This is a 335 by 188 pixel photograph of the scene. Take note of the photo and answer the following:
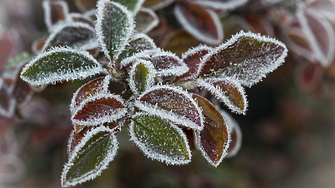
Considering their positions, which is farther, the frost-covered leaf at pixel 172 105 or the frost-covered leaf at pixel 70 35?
the frost-covered leaf at pixel 70 35

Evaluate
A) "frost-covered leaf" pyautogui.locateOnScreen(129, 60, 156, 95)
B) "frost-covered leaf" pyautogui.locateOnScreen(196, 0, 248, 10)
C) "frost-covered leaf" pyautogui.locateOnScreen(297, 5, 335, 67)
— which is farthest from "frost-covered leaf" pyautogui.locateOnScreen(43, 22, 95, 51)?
"frost-covered leaf" pyautogui.locateOnScreen(297, 5, 335, 67)

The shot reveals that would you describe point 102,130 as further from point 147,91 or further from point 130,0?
point 130,0

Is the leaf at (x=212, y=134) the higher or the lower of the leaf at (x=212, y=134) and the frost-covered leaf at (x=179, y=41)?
the lower

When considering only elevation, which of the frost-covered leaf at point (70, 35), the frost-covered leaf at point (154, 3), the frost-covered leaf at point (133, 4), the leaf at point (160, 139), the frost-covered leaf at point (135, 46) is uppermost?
the frost-covered leaf at point (154, 3)

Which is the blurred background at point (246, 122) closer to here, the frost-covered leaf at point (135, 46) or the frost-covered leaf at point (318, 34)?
the frost-covered leaf at point (318, 34)

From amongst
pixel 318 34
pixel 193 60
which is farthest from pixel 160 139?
pixel 318 34

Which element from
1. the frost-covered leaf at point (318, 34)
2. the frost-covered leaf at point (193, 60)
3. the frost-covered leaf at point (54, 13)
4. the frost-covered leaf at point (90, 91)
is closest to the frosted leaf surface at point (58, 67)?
the frost-covered leaf at point (90, 91)

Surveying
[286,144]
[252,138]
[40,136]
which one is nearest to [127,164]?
[40,136]

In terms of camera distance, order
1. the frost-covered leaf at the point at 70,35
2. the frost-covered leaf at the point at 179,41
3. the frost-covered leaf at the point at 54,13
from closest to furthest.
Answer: the frost-covered leaf at the point at 70,35
the frost-covered leaf at the point at 54,13
the frost-covered leaf at the point at 179,41

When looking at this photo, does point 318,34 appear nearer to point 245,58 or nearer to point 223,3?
point 223,3
